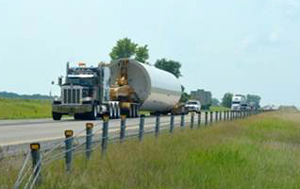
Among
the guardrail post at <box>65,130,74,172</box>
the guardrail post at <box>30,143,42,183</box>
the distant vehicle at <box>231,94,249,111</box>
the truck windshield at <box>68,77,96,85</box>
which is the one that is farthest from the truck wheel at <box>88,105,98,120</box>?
the distant vehicle at <box>231,94,249,111</box>

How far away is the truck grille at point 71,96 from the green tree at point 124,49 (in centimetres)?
7488

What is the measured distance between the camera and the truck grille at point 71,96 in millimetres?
40406

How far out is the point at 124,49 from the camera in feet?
383

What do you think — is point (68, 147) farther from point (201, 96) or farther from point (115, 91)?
point (201, 96)

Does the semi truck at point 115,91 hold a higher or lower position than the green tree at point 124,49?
lower

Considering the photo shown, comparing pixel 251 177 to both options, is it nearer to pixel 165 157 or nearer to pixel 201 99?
pixel 165 157

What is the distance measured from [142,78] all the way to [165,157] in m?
33.8

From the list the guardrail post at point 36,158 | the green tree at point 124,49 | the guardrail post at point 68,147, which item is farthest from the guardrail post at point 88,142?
the green tree at point 124,49

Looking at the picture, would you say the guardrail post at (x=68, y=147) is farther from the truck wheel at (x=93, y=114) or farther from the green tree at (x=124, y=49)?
the green tree at (x=124, y=49)

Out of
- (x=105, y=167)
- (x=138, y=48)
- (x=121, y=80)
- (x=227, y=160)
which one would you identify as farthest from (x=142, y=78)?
(x=138, y=48)

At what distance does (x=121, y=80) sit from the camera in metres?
47.7

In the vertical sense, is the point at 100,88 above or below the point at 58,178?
above

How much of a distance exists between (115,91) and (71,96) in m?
6.59

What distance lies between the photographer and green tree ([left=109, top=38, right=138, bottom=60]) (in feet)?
381
